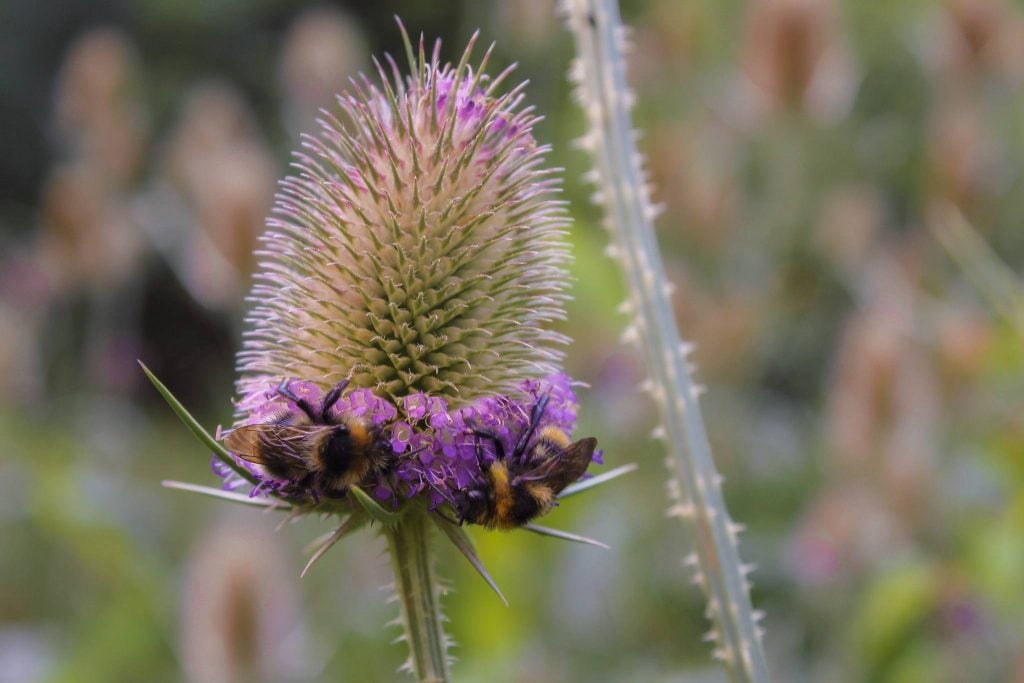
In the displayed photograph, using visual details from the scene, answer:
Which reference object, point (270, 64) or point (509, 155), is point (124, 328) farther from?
point (509, 155)

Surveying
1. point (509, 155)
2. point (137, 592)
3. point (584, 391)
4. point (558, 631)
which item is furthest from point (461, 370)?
point (584, 391)

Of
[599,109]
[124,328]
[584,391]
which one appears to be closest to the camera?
[599,109]

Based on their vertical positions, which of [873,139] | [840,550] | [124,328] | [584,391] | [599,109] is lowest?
[840,550]

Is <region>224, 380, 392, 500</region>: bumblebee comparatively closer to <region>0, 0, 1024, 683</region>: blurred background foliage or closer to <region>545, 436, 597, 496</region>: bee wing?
<region>545, 436, 597, 496</region>: bee wing

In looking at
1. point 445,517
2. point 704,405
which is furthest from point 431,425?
point 704,405

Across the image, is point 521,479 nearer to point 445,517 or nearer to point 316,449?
point 445,517

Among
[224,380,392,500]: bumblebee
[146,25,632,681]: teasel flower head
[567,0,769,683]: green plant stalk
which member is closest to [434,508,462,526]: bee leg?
[146,25,632,681]: teasel flower head
